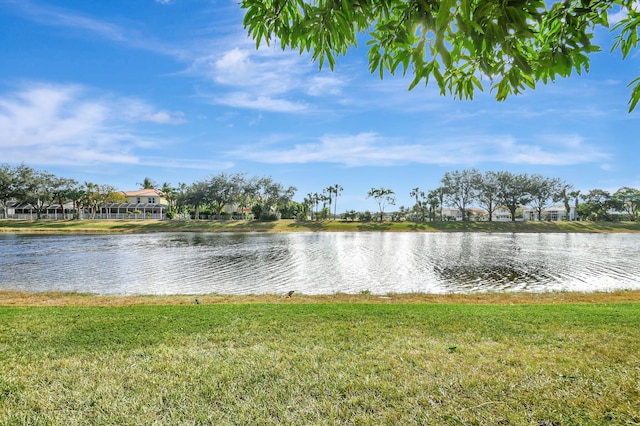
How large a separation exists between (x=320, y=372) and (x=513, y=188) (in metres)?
93.8

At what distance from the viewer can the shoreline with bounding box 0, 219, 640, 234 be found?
193 feet

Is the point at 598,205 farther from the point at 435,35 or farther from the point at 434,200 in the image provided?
the point at 435,35

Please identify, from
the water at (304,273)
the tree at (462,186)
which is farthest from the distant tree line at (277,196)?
the water at (304,273)

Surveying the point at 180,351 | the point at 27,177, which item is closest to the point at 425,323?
the point at 180,351

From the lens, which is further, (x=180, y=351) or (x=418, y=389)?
(x=180, y=351)

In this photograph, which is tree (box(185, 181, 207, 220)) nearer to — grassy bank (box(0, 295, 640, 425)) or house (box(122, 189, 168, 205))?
house (box(122, 189, 168, 205))

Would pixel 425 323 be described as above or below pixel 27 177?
below

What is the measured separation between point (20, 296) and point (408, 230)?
63226 millimetres

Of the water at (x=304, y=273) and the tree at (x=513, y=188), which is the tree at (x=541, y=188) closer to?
the tree at (x=513, y=188)

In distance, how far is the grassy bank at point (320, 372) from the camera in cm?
272

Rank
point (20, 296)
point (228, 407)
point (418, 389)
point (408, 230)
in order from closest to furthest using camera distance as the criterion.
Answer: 1. point (228, 407)
2. point (418, 389)
3. point (20, 296)
4. point (408, 230)

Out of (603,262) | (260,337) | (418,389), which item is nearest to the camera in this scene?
(418,389)

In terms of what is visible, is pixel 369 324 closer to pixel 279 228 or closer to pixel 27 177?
pixel 279 228

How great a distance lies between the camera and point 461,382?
A: 3.22 m
